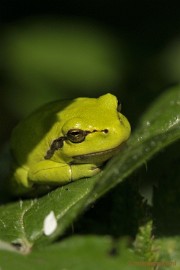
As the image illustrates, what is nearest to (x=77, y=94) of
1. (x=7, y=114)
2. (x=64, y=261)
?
(x=7, y=114)

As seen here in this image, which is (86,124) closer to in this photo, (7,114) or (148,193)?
(148,193)

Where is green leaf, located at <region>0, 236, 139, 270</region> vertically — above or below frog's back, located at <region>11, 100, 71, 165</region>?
above

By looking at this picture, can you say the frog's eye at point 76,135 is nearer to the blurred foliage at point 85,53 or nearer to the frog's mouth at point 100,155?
the frog's mouth at point 100,155

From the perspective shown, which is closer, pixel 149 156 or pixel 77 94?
pixel 149 156

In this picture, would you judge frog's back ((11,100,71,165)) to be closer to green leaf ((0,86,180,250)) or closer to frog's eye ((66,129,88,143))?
frog's eye ((66,129,88,143))

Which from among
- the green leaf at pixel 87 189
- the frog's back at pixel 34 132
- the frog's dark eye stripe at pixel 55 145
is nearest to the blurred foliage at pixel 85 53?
the frog's back at pixel 34 132

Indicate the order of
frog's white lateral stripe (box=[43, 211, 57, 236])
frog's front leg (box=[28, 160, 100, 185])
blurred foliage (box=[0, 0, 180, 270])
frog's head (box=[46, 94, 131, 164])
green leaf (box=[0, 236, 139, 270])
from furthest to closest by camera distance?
blurred foliage (box=[0, 0, 180, 270]), frog's head (box=[46, 94, 131, 164]), frog's front leg (box=[28, 160, 100, 185]), frog's white lateral stripe (box=[43, 211, 57, 236]), green leaf (box=[0, 236, 139, 270])

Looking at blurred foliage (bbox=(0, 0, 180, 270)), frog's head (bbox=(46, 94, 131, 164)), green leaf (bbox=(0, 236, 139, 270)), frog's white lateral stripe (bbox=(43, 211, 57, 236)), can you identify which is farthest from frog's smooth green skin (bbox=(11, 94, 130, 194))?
green leaf (bbox=(0, 236, 139, 270))
